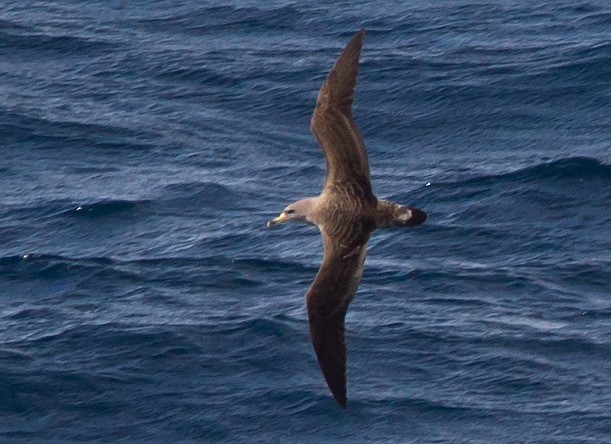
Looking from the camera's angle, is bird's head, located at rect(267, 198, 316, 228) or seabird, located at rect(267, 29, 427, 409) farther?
bird's head, located at rect(267, 198, 316, 228)

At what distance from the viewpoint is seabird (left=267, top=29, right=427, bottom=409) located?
16.8 metres

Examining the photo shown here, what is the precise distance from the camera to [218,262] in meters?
23.8

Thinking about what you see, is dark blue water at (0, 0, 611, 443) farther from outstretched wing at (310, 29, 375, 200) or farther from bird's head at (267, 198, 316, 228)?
outstretched wing at (310, 29, 375, 200)

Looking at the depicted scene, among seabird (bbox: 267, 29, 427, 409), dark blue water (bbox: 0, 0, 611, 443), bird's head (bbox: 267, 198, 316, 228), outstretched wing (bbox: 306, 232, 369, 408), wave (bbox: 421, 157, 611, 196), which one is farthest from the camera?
wave (bbox: 421, 157, 611, 196)

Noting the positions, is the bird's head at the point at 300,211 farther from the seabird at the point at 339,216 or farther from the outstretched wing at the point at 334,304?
the outstretched wing at the point at 334,304

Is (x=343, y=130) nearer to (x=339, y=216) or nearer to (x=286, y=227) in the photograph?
(x=339, y=216)

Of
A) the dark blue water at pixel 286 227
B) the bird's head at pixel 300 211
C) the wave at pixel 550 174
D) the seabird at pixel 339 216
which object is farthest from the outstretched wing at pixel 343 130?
the wave at pixel 550 174

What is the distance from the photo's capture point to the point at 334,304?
669 inches

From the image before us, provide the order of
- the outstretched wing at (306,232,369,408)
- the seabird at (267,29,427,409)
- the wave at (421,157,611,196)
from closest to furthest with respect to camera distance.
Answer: the outstretched wing at (306,232,369,408)
the seabird at (267,29,427,409)
the wave at (421,157,611,196)

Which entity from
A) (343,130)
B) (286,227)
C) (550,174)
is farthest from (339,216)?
(550,174)

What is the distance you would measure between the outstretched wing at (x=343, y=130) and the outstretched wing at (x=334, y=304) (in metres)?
0.69

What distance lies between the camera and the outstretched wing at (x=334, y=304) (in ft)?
54.5

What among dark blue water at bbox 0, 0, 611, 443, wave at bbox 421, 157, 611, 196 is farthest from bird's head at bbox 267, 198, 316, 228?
wave at bbox 421, 157, 611, 196

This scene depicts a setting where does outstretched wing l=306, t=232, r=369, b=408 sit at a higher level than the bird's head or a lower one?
lower
